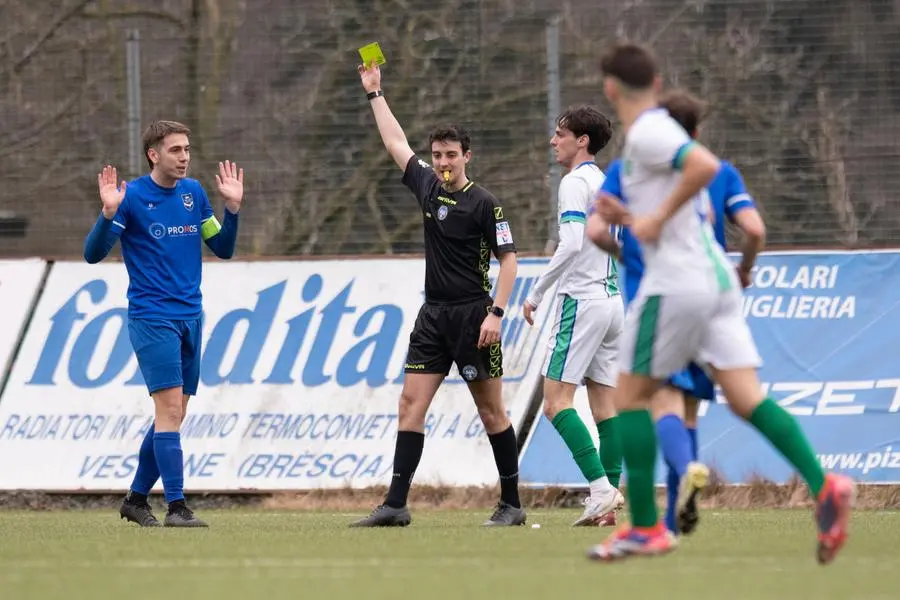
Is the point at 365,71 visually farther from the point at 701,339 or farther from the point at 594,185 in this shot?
the point at 701,339

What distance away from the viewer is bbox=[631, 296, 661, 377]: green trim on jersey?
255 inches

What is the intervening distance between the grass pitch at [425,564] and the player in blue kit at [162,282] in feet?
1.29

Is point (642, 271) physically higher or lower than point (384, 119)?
lower

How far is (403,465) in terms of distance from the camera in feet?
30.8

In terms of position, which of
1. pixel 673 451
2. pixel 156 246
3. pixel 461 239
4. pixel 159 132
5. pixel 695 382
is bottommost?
pixel 673 451

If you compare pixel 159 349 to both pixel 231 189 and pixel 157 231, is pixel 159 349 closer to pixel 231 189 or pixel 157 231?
pixel 157 231

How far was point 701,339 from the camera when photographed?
6582 mm

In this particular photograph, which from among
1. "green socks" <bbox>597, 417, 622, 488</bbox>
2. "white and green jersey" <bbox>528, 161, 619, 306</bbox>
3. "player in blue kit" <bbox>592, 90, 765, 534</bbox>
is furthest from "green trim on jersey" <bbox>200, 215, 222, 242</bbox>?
"player in blue kit" <bbox>592, 90, 765, 534</bbox>

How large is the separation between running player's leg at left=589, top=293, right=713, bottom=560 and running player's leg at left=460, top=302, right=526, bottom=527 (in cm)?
273

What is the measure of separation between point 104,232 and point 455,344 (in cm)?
190

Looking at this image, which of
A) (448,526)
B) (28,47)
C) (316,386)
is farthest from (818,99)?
(28,47)

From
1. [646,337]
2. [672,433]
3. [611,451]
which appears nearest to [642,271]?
[672,433]

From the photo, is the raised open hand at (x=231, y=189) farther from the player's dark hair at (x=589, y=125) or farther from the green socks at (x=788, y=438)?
the green socks at (x=788, y=438)

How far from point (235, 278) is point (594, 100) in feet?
10.4
